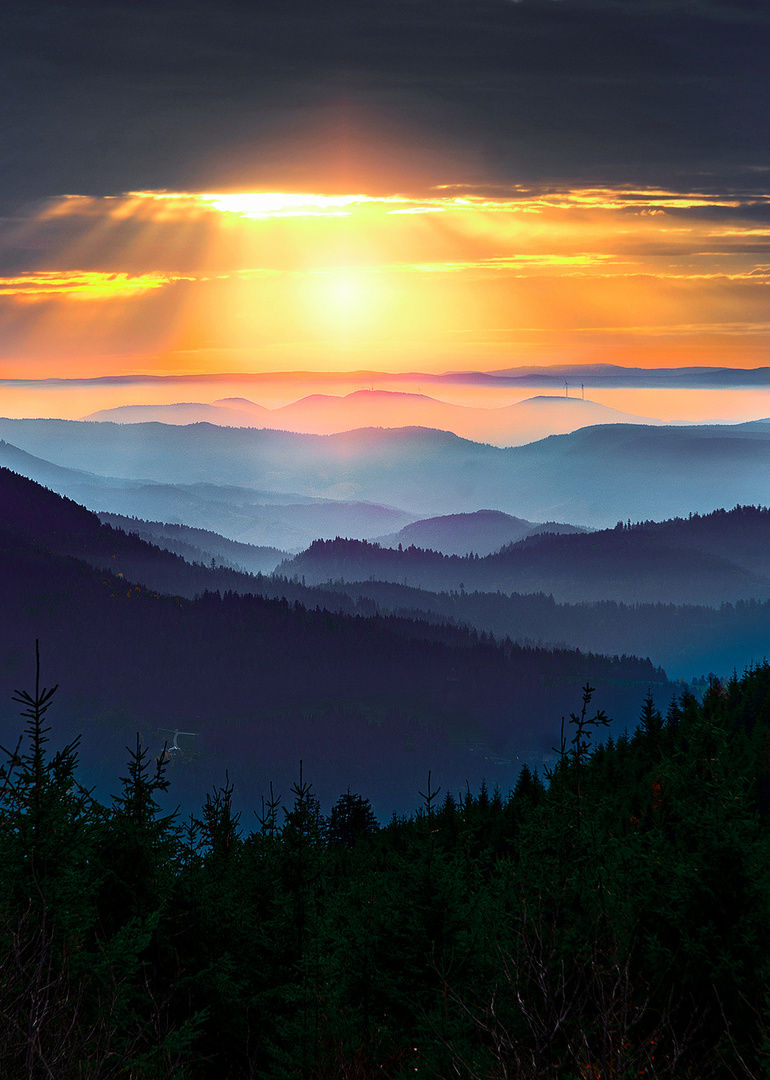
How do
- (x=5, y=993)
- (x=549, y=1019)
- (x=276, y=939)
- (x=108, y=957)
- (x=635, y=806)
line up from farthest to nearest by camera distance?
(x=635, y=806) < (x=276, y=939) < (x=108, y=957) < (x=5, y=993) < (x=549, y=1019)

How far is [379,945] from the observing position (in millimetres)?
35594

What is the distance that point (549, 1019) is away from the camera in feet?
53.7

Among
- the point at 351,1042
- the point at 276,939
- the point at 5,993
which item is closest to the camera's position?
the point at 5,993

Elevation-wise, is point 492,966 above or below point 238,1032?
above

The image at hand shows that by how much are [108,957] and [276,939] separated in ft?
51.6

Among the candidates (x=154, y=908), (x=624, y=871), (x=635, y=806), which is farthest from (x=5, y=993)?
(x=635, y=806)

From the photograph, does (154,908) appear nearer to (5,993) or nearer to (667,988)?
(5,993)

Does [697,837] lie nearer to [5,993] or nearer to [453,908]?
[453,908]

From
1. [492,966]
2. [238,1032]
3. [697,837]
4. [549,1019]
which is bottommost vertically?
[238,1032]

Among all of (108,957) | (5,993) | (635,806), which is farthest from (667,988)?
(635,806)

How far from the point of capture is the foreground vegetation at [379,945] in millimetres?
24625

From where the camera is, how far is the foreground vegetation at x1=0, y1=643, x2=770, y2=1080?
2462cm

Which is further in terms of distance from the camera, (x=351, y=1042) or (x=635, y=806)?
(x=635, y=806)

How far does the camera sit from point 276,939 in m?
41.6
